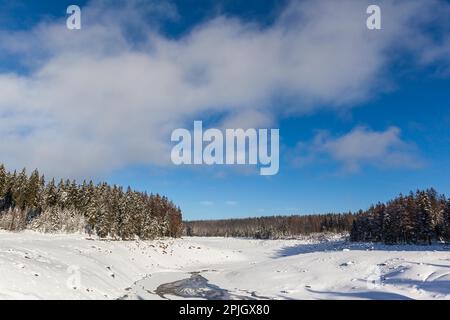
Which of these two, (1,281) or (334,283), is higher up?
(1,281)

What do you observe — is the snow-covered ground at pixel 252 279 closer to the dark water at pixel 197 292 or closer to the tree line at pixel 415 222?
the dark water at pixel 197 292

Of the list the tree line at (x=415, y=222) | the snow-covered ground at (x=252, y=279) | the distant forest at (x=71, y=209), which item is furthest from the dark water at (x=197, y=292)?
the tree line at (x=415, y=222)

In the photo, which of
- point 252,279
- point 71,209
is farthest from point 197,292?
point 71,209

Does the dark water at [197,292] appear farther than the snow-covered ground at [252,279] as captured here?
Yes

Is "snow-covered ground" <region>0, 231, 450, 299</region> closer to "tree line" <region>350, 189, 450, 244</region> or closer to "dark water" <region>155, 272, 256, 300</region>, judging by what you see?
"dark water" <region>155, 272, 256, 300</region>

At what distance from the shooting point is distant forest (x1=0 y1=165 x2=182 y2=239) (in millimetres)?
90938

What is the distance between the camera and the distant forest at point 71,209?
9094 centimetres

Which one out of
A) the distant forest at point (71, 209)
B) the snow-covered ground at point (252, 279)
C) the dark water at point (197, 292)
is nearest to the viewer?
the snow-covered ground at point (252, 279)

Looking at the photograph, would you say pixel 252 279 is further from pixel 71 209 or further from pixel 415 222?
pixel 71 209
